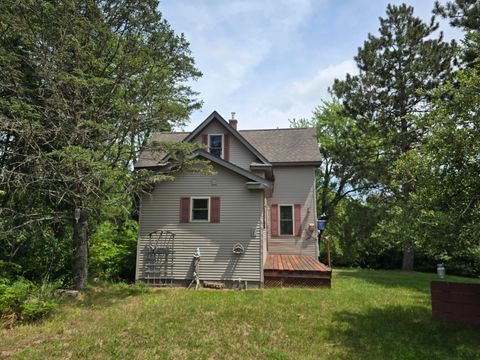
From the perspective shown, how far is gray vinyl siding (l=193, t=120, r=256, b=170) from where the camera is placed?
13781mm

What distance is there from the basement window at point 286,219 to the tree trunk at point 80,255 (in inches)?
351

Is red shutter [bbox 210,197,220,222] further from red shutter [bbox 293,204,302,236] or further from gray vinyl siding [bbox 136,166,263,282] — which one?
red shutter [bbox 293,204,302,236]

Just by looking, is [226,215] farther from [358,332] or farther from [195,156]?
[358,332]

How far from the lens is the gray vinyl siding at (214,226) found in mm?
10555

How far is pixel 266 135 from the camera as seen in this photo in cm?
1762

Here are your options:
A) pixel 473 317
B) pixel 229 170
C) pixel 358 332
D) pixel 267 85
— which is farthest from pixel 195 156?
pixel 473 317

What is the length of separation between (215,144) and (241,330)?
9.47 m

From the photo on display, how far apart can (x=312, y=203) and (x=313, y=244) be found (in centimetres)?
203

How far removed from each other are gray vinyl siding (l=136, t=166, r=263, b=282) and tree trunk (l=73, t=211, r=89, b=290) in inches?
76.0

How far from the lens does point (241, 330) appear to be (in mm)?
6125

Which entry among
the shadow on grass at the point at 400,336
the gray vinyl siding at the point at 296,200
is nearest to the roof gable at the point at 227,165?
the gray vinyl siding at the point at 296,200

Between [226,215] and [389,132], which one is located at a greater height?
[389,132]

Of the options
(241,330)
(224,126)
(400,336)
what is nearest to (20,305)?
(241,330)

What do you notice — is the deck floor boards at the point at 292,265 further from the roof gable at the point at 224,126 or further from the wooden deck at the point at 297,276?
the roof gable at the point at 224,126
